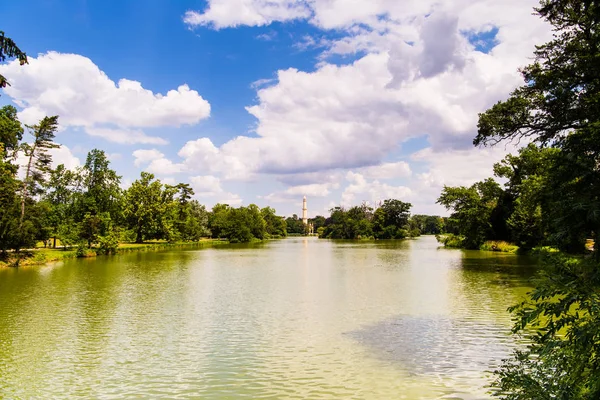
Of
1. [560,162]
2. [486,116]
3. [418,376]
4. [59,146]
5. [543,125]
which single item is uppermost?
[59,146]

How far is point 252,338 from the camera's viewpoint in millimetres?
14812

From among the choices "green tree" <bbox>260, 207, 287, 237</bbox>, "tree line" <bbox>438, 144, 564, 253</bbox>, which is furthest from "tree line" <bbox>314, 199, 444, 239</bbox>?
"tree line" <bbox>438, 144, 564, 253</bbox>

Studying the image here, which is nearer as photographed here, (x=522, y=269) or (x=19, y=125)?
(x=522, y=269)

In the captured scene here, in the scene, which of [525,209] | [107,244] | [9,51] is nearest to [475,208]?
[525,209]

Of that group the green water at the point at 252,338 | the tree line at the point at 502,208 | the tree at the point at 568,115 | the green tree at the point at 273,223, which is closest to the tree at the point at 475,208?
the tree line at the point at 502,208

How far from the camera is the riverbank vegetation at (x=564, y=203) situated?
6355 millimetres

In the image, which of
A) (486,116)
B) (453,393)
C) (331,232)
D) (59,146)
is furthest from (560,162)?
(331,232)

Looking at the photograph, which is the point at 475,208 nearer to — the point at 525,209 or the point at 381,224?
the point at 525,209

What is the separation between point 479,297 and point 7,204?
3872cm

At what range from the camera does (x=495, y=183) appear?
6184 centimetres

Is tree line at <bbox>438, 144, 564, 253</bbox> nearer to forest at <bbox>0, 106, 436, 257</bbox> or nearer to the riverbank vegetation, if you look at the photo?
the riverbank vegetation

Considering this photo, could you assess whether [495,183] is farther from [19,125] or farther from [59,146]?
[19,125]

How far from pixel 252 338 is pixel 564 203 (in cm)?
1083

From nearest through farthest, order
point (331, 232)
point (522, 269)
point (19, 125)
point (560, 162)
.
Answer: point (560, 162) → point (522, 269) → point (19, 125) → point (331, 232)
